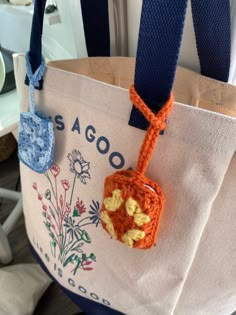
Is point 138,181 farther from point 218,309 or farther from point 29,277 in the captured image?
point 29,277

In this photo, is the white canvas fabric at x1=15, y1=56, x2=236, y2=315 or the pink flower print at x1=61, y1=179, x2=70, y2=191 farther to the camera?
the pink flower print at x1=61, y1=179, x2=70, y2=191

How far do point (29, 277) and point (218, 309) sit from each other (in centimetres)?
54

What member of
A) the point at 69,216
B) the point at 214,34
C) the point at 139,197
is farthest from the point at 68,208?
the point at 214,34

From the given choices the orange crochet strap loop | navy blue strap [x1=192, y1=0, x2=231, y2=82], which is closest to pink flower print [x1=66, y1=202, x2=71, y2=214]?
the orange crochet strap loop

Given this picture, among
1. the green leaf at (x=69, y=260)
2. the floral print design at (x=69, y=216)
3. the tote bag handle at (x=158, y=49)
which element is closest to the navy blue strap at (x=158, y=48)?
the tote bag handle at (x=158, y=49)

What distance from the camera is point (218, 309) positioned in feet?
1.32

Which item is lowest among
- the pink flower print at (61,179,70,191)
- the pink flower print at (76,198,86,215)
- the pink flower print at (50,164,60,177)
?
the pink flower print at (76,198,86,215)

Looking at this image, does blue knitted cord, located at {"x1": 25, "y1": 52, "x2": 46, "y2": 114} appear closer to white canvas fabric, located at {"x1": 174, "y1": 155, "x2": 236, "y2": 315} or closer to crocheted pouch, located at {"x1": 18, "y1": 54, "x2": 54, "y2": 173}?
crocheted pouch, located at {"x1": 18, "y1": 54, "x2": 54, "y2": 173}

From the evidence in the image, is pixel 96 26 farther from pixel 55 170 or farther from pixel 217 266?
pixel 217 266

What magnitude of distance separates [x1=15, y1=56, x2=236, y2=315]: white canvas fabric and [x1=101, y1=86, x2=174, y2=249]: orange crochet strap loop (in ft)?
0.07

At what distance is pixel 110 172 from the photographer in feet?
1.16

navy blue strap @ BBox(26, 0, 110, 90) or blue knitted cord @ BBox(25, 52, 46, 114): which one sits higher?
navy blue strap @ BBox(26, 0, 110, 90)

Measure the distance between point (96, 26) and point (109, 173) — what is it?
0.19 meters

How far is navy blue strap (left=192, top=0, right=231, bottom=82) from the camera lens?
29cm
